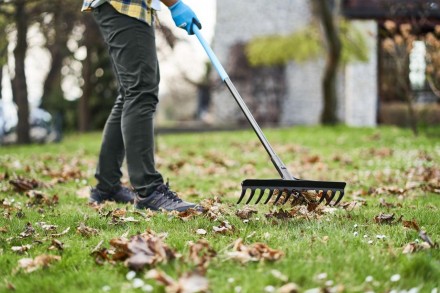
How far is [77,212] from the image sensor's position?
156 inches

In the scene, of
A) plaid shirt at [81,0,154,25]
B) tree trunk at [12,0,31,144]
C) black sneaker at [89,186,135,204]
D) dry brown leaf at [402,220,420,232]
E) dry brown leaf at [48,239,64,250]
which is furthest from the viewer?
tree trunk at [12,0,31,144]

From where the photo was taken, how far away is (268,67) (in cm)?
2278

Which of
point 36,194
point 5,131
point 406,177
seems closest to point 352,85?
point 5,131

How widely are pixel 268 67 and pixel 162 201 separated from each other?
19.3 m

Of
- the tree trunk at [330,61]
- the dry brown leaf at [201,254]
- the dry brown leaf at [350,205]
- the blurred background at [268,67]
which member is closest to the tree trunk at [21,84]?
the blurred background at [268,67]

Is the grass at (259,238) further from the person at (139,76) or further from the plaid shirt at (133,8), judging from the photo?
the plaid shirt at (133,8)

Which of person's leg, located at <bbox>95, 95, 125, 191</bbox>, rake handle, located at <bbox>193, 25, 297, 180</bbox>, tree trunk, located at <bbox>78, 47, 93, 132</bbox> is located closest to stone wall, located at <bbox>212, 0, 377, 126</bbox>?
tree trunk, located at <bbox>78, 47, 93, 132</bbox>

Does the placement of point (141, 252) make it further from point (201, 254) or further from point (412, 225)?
point (412, 225)

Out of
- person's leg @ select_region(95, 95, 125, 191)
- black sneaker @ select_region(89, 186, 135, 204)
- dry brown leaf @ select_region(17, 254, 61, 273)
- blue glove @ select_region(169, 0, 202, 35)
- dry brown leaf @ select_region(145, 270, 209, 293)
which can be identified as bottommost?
black sneaker @ select_region(89, 186, 135, 204)

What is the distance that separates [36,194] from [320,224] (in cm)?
233

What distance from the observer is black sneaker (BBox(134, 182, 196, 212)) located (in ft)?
12.6

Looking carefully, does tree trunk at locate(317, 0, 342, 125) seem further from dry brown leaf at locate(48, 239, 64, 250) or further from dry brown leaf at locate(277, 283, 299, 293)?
dry brown leaf at locate(277, 283, 299, 293)

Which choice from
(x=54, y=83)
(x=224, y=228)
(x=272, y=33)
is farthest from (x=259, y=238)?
(x=54, y=83)

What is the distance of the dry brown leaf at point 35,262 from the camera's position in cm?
270
